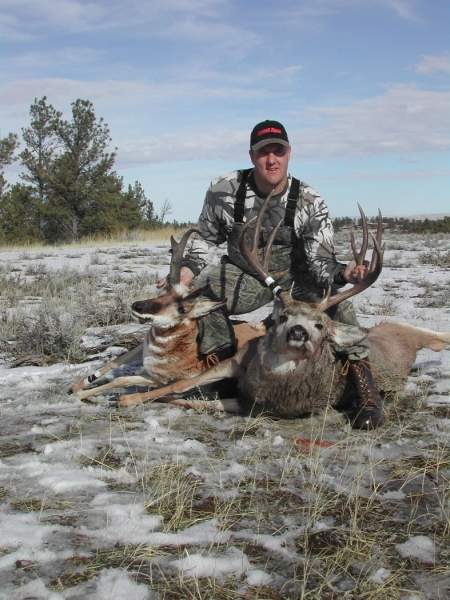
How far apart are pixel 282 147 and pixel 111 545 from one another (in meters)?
4.10

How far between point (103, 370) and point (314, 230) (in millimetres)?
2181

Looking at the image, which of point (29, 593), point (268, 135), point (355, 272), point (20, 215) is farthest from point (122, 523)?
point (20, 215)

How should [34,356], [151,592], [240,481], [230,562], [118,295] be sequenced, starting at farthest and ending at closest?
[118,295]
[34,356]
[240,481]
[230,562]
[151,592]

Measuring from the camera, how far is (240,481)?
10.2ft

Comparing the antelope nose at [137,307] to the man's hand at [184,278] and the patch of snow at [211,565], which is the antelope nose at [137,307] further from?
the patch of snow at [211,565]

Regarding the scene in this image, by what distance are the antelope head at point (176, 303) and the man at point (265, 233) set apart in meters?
0.13

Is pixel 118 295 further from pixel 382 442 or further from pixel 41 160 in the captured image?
pixel 41 160

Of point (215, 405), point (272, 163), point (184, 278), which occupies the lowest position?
point (215, 405)

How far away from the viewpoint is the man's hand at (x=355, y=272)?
4703 millimetres

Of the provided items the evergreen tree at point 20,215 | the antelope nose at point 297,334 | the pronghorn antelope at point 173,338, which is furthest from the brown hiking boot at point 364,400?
the evergreen tree at point 20,215

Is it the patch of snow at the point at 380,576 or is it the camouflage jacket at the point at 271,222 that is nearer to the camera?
the patch of snow at the point at 380,576

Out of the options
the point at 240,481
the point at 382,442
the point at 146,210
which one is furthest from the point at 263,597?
the point at 146,210

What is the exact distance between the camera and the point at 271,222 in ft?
19.1

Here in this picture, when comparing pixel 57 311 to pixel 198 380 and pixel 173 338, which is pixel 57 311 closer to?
pixel 173 338
